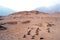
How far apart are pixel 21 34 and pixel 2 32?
6.21ft

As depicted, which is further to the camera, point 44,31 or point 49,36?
point 44,31

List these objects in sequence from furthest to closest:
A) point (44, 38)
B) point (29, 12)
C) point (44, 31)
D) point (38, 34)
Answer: point (29, 12) → point (44, 31) → point (38, 34) → point (44, 38)

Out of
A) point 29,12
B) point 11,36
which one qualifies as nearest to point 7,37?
point 11,36

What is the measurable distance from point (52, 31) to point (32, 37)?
→ 3017 mm

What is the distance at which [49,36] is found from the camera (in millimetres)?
16906

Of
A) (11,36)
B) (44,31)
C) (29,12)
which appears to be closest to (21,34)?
(11,36)

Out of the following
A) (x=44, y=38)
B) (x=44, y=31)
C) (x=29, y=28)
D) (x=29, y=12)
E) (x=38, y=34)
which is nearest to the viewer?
(x=44, y=38)

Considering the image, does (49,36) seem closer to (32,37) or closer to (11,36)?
(32,37)

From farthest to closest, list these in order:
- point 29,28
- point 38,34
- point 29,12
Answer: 1. point 29,12
2. point 29,28
3. point 38,34

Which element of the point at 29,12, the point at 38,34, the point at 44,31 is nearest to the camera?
the point at 38,34

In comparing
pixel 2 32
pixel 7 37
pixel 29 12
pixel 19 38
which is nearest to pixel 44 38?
pixel 19 38

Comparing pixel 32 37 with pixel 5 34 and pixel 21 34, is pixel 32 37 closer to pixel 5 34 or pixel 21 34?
pixel 21 34

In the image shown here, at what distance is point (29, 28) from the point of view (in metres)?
20.1

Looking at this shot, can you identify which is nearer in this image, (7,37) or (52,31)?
(7,37)
